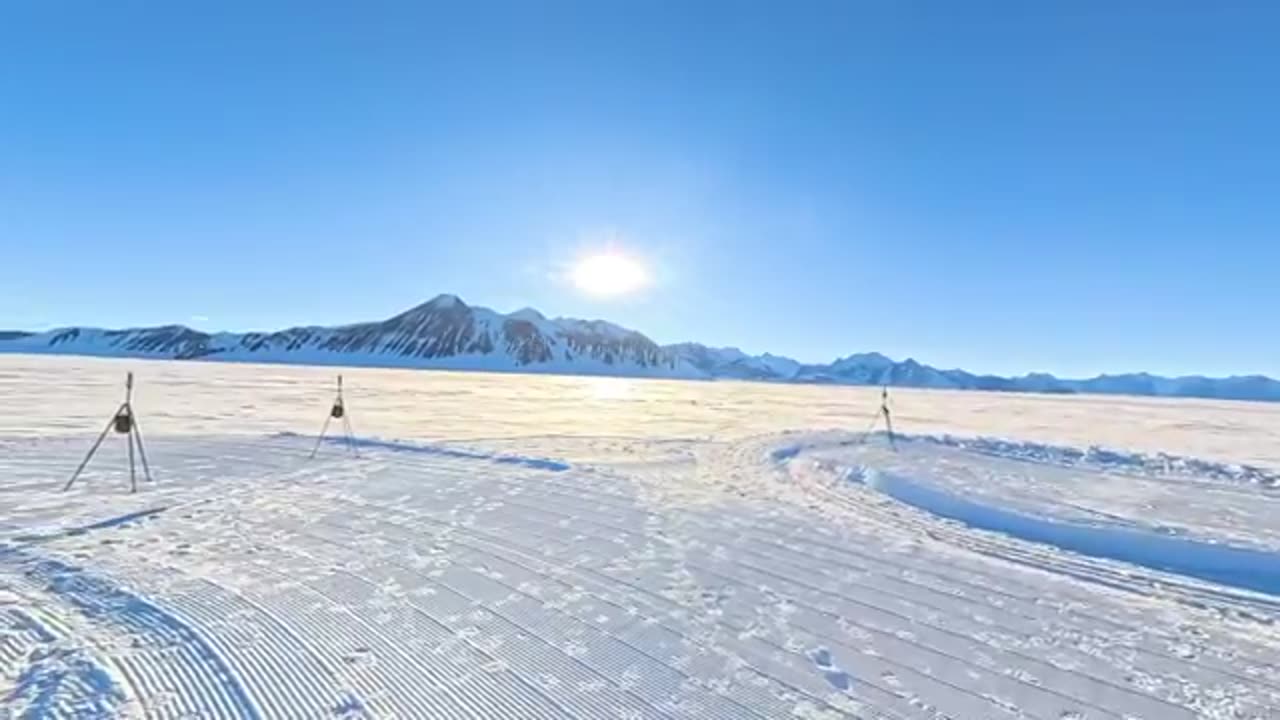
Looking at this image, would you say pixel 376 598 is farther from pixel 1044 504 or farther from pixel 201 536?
pixel 1044 504

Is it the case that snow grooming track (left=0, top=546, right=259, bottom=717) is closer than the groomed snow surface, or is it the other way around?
snow grooming track (left=0, top=546, right=259, bottom=717)

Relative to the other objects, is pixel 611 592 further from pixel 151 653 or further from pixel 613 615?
pixel 151 653

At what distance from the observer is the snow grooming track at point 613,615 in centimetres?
429

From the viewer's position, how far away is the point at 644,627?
5414mm

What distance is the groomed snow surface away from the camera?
4.31 metres

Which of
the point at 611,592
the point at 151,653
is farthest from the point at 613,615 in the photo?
the point at 151,653

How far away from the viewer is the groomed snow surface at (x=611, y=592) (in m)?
4.31

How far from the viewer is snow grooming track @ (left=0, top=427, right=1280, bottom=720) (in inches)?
169

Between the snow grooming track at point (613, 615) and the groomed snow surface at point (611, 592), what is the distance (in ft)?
0.09

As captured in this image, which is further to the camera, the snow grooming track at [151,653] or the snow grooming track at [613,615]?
the snow grooming track at [613,615]

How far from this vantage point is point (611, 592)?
20.4 ft

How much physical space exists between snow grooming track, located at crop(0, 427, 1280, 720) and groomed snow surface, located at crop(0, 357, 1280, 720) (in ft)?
0.09

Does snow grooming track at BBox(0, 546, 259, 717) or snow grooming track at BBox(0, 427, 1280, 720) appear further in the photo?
snow grooming track at BBox(0, 427, 1280, 720)

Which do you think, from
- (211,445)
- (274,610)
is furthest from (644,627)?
(211,445)
